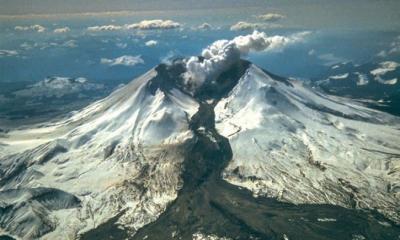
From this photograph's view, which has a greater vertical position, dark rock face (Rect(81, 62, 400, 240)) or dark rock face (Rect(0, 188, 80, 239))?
dark rock face (Rect(81, 62, 400, 240))

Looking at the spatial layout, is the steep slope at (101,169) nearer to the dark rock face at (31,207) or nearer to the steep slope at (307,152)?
the dark rock face at (31,207)

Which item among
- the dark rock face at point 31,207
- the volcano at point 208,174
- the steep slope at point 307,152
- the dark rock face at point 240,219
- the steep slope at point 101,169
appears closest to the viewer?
the dark rock face at point 240,219

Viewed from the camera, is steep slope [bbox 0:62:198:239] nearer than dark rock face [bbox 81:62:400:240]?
No

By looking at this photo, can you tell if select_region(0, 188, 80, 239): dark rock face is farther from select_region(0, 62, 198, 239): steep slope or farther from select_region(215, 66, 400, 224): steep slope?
select_region(215, 66, 400, 224): steep slope

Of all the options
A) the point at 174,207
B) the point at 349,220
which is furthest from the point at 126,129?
the point at 349,220

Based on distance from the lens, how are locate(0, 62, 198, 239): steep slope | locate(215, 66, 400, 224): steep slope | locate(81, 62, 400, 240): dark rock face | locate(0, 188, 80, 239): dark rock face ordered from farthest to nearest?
locate(215, 66, 400, 224): steep slope, locate(0, 62, 198, 239): steep slope, locate(0, 188, 80, 239): dark rock face, locate(81, 62, 400, 240): dark rock face

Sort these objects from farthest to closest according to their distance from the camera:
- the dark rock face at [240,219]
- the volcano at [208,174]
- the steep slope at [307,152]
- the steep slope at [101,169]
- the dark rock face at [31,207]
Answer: the steep slope at [307,152]
the steep slope at [101,169]
the dark rock face at [31,207]
the volcano at [208,174]
the dark rock face at [240,219]

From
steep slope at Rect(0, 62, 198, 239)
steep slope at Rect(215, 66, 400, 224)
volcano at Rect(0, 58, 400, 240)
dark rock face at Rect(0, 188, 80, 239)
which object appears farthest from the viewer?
steep slope at Rect(215, 66, 400, 224)

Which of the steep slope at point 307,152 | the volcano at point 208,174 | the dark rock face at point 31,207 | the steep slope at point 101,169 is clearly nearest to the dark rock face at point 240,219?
the volcano at point 208,174

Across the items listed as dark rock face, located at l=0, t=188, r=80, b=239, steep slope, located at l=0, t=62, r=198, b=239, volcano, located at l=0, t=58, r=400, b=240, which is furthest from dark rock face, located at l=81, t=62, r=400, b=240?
dark rock face, located at l=0, t=188, r=80, b=239
